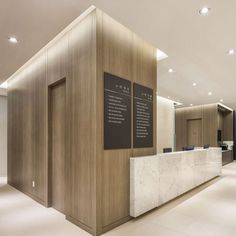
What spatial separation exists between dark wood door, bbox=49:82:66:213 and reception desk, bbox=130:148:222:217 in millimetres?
1516

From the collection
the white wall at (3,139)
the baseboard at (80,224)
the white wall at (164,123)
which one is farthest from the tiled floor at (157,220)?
the white wall at (164,123)

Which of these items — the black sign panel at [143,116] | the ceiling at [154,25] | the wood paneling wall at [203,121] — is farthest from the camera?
the wood paneling wall at [203,121]

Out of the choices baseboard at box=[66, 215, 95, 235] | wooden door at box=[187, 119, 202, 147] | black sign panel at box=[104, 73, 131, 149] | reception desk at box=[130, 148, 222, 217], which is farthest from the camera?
wooden door at box=[187, 119, 202, 147]

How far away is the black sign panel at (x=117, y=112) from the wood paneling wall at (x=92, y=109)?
11 centimetres

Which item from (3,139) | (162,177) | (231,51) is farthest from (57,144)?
(3,139)

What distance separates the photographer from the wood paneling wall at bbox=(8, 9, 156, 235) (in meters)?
3.01

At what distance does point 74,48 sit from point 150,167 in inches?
102

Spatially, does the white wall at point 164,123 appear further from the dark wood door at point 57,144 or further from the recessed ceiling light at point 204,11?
the recessed ceiling light at point 204,11

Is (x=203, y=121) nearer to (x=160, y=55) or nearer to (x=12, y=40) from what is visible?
(x=160, y=55)

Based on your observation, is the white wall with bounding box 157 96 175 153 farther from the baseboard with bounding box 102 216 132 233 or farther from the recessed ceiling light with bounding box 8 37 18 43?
the recessed ceiling light with bounding box 8 37 18 43

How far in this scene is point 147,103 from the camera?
400 centimetres

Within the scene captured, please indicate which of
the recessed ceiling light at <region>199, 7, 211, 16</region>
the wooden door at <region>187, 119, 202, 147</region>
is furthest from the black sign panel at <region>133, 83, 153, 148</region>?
the wooden door at <region>187, 119, 202, 147</region>

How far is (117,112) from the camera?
10.9 ft

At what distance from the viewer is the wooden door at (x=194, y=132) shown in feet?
38.2
